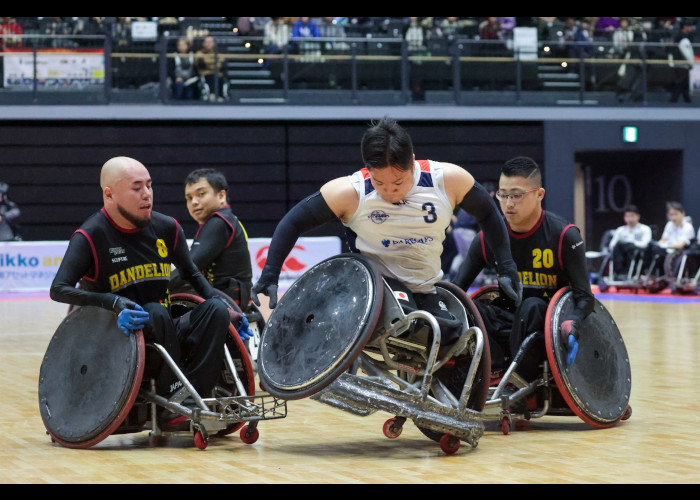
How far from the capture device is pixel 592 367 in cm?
608

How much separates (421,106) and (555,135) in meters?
3.17

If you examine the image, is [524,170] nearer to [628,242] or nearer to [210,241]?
[210,241]

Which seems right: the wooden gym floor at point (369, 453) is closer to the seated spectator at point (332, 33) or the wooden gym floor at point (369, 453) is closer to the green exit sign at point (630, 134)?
the seated spectator at point (332, 33)

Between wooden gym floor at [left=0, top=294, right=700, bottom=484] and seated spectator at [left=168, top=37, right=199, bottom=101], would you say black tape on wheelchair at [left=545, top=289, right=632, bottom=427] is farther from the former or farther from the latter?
seated spectator at [left=168, top=37, right=199, bottom=101]

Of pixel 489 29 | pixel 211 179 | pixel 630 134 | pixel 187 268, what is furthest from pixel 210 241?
pixel 630 134

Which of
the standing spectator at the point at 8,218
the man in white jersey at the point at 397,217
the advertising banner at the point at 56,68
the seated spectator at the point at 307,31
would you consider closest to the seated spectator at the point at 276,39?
the seated spectator at the point at 307,31

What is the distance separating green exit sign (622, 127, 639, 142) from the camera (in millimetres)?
22562

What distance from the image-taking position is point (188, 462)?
493 cm

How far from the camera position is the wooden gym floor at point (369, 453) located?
14.7ft

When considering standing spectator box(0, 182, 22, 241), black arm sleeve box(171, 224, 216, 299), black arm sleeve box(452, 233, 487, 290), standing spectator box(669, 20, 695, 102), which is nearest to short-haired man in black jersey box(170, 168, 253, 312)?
black arm sleeve box(171, 224, 216, 299)

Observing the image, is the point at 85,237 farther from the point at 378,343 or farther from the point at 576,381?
the point at 576,381

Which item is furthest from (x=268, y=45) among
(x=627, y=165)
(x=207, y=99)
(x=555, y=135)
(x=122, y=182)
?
(x=122, y=182)

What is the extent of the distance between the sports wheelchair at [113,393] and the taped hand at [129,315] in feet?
0.15

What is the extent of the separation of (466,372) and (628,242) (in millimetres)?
13416
